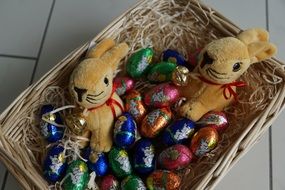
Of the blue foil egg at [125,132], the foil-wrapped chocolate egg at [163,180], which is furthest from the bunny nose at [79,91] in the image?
the foil-wrapped chocolate egg at [163,180]

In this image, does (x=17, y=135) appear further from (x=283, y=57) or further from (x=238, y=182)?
(x=283, y=57)

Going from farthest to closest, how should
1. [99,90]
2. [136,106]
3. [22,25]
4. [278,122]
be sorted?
[22,25] < [278,122] < [136,106] < [99,90]

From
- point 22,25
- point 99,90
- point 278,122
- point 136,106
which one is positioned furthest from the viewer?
point 22,25

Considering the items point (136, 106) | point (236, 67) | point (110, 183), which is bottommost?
point (110, 183)

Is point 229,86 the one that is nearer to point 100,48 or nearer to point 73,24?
point 100,48

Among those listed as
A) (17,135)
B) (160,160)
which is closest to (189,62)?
(160,160)

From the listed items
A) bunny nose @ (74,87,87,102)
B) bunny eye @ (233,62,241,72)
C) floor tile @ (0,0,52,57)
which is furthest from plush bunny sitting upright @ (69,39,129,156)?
floor tile @ (0,0,52,57)

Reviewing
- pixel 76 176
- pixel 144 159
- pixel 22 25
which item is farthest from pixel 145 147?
pixel 22 25
